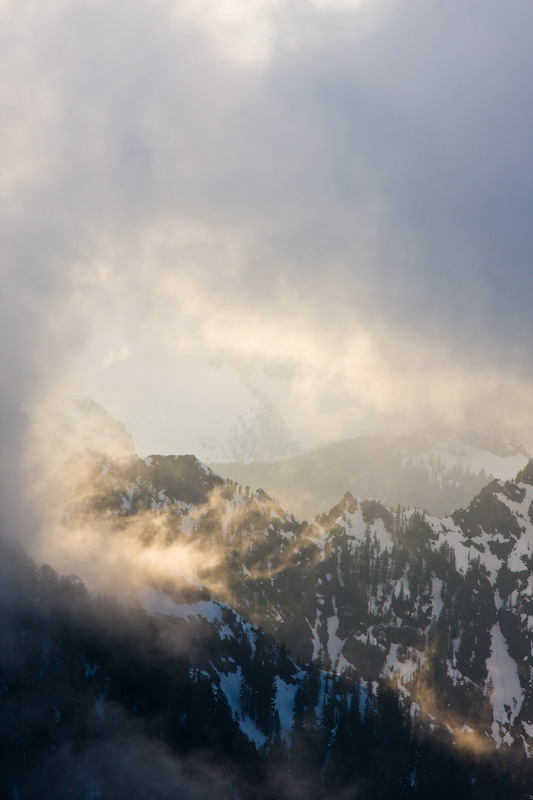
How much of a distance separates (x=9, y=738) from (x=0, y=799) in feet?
43.3

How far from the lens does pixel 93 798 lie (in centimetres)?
19938

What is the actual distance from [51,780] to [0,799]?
1225 cm

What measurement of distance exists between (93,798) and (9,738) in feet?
82.4

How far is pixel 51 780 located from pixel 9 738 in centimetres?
1418

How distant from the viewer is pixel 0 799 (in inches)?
7461

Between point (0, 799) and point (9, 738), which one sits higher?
point (9, 738)

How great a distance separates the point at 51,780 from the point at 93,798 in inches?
444

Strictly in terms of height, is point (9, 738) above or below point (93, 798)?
above

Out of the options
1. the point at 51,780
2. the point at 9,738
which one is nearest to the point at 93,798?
the point at 51,780

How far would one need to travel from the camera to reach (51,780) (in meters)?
197

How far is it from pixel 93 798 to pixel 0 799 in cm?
2215

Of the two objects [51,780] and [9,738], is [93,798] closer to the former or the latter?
[51,780]
